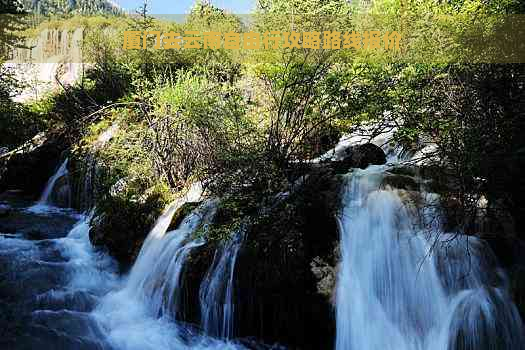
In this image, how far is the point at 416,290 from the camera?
506cm

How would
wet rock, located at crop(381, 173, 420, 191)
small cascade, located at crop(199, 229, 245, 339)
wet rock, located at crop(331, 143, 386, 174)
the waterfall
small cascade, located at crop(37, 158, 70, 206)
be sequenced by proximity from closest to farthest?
the waterfall, small cascade, located at crop(199, 229, 245, 339), wet rock, located at crop(381, 173, 420, 191), wet rock, located at crop(331, 143, 386, 174), small cascade, located at crop(37, 158, 70, 206)

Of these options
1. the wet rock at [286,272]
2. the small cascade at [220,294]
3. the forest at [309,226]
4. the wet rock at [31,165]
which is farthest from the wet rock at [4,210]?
the small cascade at [220,294]

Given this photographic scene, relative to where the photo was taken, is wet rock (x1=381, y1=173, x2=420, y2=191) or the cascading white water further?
the cascading white water

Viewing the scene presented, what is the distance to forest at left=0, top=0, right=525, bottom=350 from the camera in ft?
16.2

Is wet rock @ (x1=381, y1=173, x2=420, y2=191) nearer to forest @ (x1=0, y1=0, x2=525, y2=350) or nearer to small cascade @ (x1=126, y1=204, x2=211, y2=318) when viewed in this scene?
forest @ (x1=0, y1=0, x2=525, y2=350)

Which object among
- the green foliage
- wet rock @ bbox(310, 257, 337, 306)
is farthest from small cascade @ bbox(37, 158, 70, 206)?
the green foliage

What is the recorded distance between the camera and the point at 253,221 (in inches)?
237

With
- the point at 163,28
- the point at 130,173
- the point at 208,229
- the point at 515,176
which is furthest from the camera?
the point at 163,28

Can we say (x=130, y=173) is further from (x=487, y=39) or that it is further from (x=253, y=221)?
(x=487, y=39)

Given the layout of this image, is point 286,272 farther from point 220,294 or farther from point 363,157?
point 363,157

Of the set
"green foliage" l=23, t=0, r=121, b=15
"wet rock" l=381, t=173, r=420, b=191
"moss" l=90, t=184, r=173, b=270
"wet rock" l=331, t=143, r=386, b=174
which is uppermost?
"green foliage" l=23, t=0, r=121, b=15

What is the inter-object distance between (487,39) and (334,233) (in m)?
3.03

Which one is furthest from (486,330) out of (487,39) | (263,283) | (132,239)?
(132,239)

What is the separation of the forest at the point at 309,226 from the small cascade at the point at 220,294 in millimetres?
17
